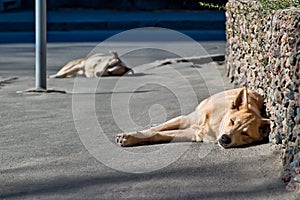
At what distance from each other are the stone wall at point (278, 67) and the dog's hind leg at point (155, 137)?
0.72m

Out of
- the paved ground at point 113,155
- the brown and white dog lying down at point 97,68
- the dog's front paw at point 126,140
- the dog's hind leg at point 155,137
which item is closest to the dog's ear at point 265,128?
the paved ground at point 113,155

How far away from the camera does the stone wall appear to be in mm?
5875

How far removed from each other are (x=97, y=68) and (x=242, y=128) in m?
6.02

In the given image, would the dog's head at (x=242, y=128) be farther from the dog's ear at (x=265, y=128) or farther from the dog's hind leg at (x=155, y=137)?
the dog's hind leg at (x=155, y=137)

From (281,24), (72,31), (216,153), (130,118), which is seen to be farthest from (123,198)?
(72,31)

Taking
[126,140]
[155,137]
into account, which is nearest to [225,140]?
[155,137]

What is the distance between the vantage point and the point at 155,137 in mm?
7164

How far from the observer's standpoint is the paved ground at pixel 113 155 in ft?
19.4

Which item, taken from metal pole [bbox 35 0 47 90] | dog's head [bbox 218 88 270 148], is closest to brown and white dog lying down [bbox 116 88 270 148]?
dog's head [bbox 218 88 270 148]

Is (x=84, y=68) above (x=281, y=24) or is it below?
A: below

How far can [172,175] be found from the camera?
6.23 meters

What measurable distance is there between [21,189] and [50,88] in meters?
5.20

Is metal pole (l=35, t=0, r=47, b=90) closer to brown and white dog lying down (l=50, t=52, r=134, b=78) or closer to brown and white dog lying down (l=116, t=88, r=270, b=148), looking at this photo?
brown and white dog lying down (l=50, t=52, r=134, b=78)

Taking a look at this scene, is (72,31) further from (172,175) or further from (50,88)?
(172,175)
